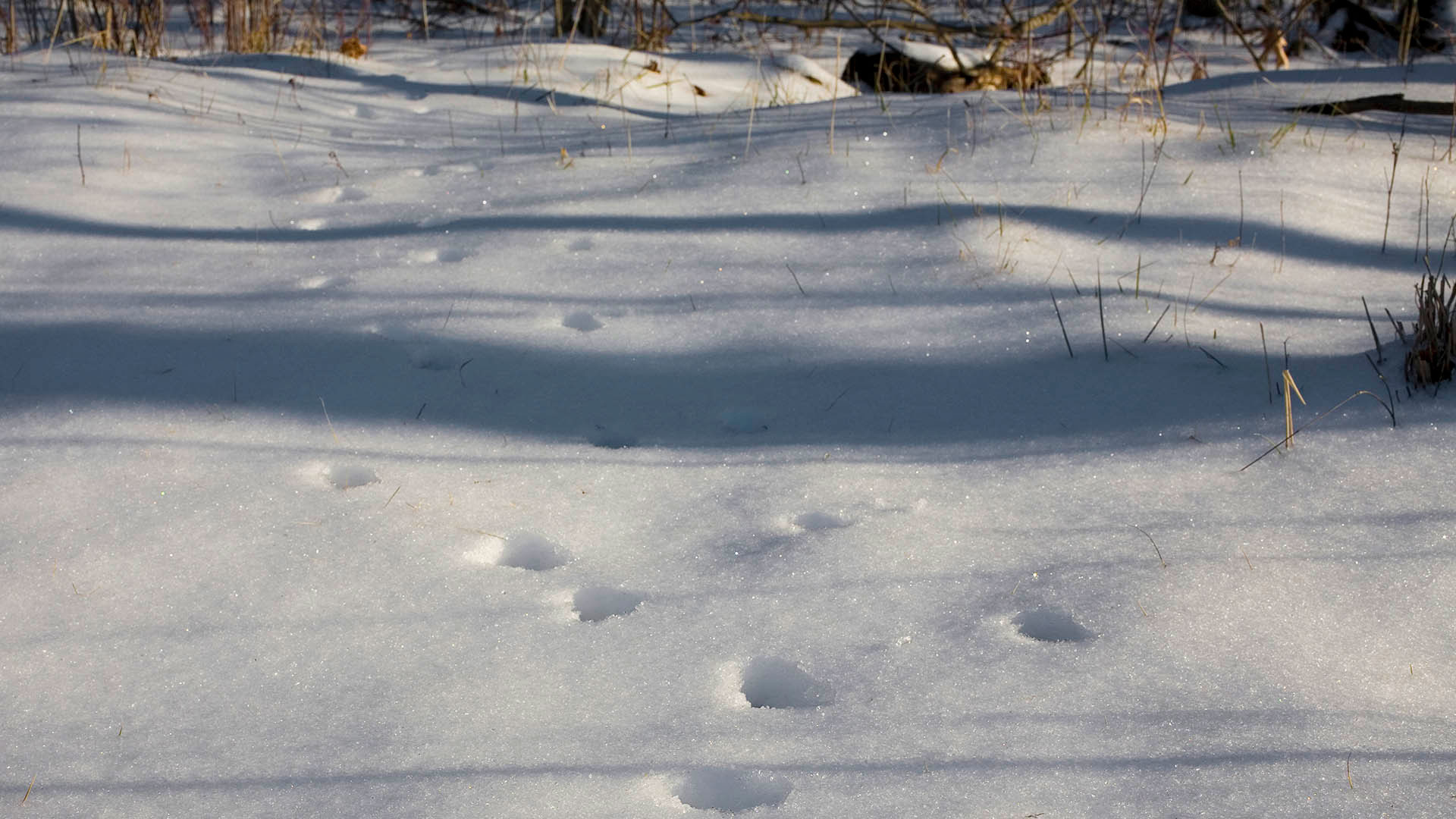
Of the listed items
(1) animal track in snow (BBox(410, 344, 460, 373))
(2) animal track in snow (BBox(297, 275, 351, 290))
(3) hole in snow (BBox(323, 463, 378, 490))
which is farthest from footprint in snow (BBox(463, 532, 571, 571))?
Result: (2) animal track in snow (BBox(297, 275, 351, 290))

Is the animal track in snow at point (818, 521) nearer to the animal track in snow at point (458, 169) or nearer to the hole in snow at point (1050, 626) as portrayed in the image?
the hole in snow at point (1050, 626)

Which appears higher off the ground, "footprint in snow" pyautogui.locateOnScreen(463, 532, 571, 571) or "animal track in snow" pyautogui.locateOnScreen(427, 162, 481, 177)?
"animal track in snow" pyautogui.locateOnScreen(427, 162, 481, 177)

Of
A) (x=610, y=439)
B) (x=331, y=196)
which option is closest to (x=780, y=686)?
(x=610, y=439)

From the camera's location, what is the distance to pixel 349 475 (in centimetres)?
183

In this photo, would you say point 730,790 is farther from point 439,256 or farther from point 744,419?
A: point 439,256

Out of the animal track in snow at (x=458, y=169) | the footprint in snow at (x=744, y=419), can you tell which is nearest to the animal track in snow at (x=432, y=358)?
the footprint in snow at (x=744, y=419)

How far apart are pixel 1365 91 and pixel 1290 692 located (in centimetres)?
325

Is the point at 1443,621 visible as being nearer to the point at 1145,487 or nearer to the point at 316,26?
the point at 1145,487

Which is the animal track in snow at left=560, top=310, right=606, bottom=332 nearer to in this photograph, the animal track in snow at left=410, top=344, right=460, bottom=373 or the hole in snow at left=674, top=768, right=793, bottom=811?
the animal track in snow at left=410, top=344, right=460, bottom=373

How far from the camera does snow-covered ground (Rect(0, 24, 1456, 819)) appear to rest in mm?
1212

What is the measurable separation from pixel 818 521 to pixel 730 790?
1.92 ft

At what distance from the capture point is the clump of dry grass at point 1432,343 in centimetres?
177

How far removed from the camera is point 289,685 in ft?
→ 4.41

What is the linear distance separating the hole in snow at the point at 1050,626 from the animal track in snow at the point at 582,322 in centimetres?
123
